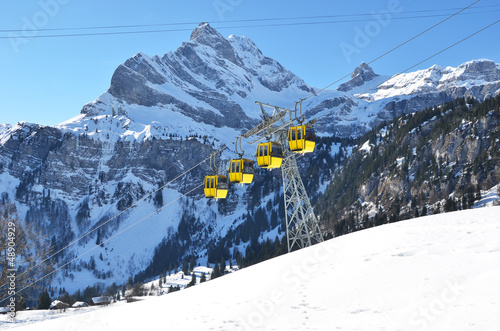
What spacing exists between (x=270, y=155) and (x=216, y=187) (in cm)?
527

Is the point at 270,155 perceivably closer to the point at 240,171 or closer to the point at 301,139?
the point at 301,139

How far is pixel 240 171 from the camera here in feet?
85.4

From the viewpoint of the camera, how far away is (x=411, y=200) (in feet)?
450

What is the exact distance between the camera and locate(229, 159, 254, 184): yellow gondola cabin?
2598cm

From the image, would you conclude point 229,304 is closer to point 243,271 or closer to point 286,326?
point 286,326

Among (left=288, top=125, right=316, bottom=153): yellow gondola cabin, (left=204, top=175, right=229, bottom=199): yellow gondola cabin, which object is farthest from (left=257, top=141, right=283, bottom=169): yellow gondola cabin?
(left=204, top=175, right=229, bottom=199): yellow gondola cabin

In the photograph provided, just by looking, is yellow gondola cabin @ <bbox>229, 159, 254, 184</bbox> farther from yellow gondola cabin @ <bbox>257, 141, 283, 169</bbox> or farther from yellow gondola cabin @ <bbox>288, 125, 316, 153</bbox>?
yellow gondola cabin @ <bbox>288, 125, 316, 153</bbox>

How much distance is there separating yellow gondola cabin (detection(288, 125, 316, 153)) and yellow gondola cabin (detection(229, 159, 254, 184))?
156 inches

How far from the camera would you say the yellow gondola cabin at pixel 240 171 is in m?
26.0

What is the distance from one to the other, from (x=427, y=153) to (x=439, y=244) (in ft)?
503

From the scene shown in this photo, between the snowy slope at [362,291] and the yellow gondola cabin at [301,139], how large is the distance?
7.57 metres

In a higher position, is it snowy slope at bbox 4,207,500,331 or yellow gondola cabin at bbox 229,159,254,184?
yellow gondola cabin at bbox 229,159,254,184

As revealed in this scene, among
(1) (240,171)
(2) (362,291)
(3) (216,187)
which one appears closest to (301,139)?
(1) (240,171)

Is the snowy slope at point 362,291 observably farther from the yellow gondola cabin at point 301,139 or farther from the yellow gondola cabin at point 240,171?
the yellow gondola cabin at point 240,171
